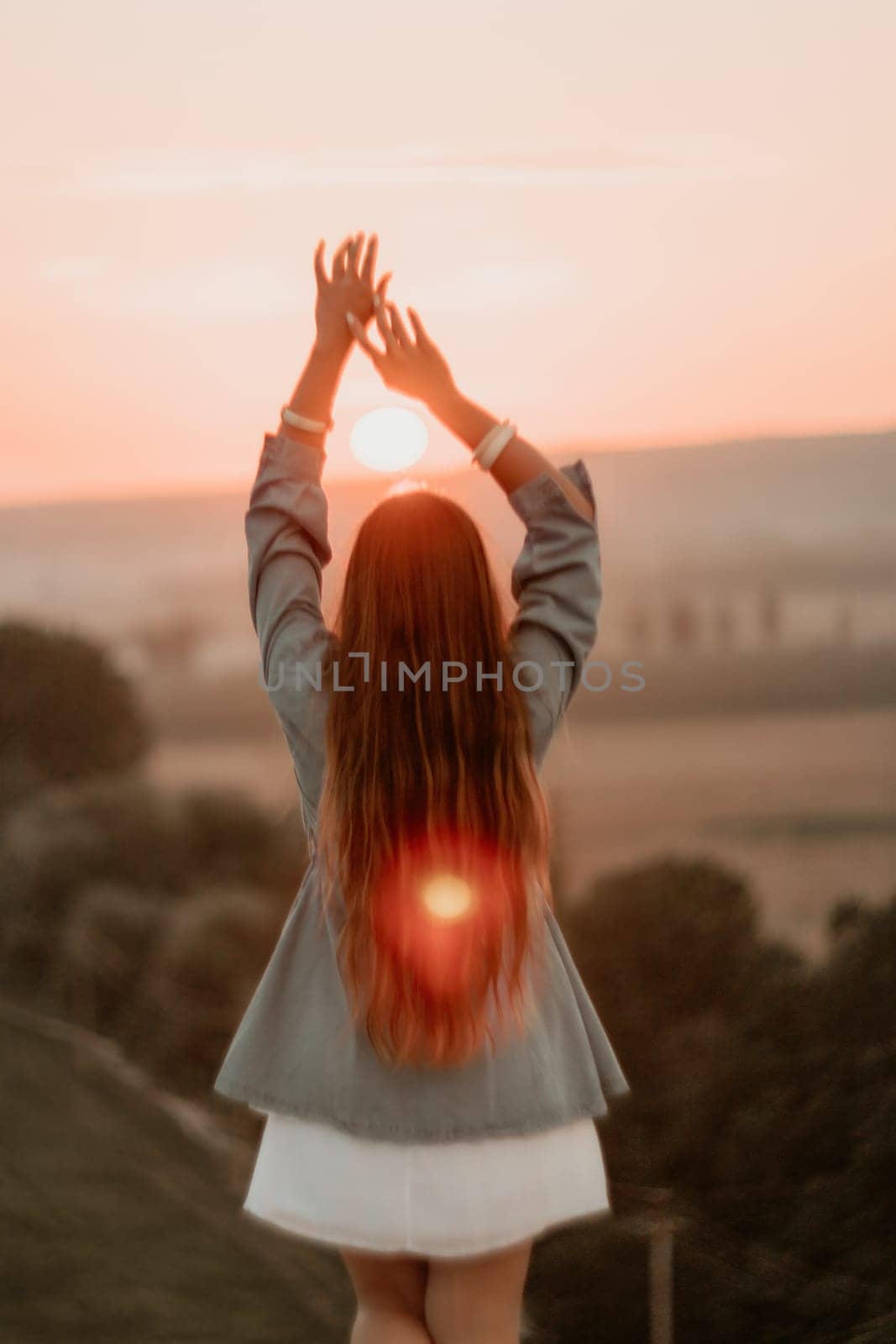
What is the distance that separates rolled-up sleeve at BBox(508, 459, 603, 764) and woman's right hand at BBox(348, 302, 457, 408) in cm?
11

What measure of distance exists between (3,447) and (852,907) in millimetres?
2417

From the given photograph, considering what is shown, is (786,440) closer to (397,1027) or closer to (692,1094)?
(692,1094)

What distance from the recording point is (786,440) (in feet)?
9.75

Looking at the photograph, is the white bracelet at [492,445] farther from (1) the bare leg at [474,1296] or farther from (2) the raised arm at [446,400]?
(1) the bare leg at [474,1296]

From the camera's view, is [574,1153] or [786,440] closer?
[574,1153]

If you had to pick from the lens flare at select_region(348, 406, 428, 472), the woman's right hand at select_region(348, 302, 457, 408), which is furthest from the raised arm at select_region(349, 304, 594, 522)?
the lens flare at select_region(348, 406, 428, 472)

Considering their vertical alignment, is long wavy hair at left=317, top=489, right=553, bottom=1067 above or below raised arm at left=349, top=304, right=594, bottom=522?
below

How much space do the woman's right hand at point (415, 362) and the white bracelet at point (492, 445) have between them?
48 mm

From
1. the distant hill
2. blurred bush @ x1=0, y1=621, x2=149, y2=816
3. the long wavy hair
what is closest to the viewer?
the long wavy hair

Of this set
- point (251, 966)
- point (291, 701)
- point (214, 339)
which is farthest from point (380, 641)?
point (251, 966)

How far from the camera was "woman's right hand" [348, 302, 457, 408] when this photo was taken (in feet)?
3.46

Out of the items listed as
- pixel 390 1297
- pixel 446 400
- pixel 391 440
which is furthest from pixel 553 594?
pixel 391 440

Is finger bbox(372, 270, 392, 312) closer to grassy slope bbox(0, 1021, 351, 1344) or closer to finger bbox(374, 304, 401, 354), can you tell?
finger bbox(374, 304, 401, 354)

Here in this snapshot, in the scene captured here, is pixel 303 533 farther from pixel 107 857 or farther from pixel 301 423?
pixel 107 857
